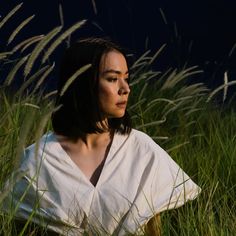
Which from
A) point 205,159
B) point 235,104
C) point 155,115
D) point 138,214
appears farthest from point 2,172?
point 235,104

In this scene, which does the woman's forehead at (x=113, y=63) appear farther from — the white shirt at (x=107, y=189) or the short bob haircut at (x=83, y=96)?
the white shirt at (x=107, y=189)

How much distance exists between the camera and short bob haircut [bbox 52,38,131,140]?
2605mm

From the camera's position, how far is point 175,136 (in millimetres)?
3523

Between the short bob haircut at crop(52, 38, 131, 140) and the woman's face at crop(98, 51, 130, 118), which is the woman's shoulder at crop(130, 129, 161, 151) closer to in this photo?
the short bob haircut at crop(52, 38, 131, 140)

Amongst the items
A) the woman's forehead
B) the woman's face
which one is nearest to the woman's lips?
the woman's face

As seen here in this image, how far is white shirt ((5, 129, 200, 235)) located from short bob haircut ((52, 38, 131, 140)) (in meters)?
0.06

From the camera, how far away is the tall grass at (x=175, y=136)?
2109 millimetres

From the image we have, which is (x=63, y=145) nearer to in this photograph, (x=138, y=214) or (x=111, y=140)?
(x=111, y=140)

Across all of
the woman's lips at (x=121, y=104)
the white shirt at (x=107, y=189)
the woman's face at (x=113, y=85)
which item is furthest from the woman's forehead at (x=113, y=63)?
the white shirt at (x=107, y=189)

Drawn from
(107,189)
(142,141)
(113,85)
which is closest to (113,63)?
(113,85)

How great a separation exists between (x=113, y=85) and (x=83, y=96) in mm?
126

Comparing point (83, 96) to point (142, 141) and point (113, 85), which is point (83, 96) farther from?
point (142, 141)

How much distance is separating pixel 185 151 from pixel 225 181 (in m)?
0.30

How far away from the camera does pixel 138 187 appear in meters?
2.61
